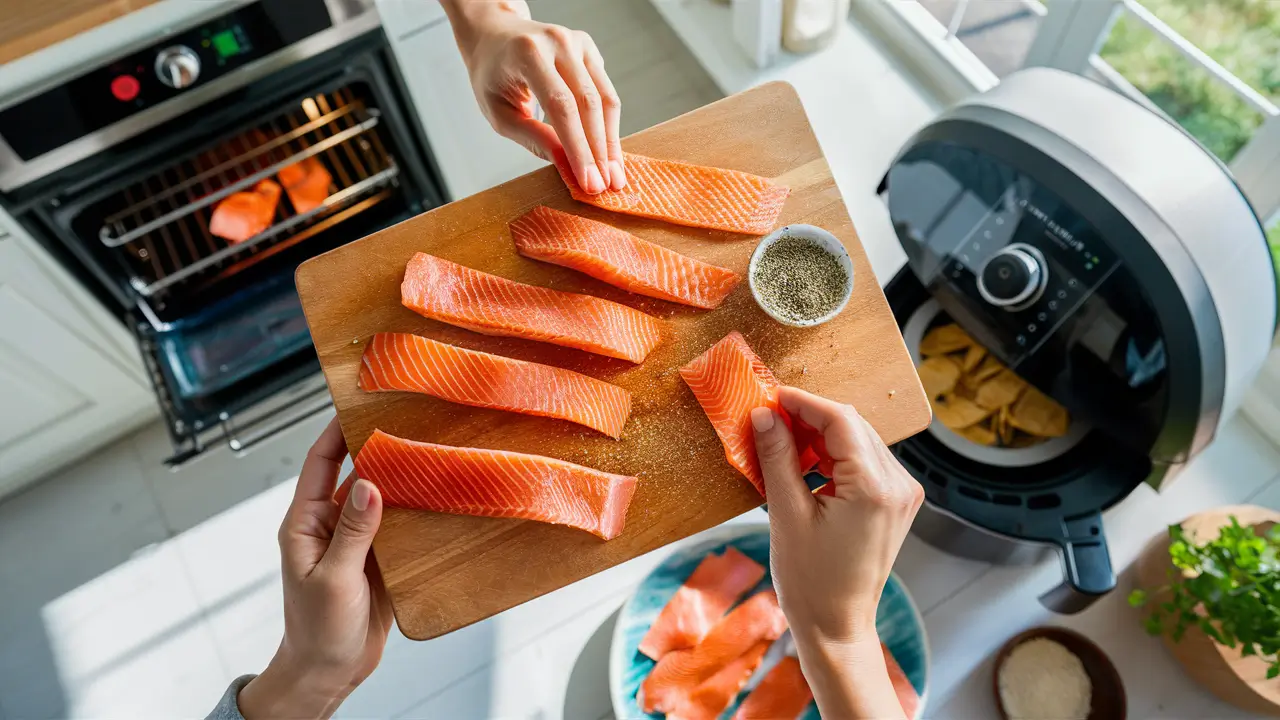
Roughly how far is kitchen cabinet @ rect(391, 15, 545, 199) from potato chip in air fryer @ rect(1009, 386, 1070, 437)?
48.5 inches

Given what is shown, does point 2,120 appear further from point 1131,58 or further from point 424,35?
point 1131,58

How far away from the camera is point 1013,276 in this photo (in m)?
1.31

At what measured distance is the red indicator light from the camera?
4.40ft

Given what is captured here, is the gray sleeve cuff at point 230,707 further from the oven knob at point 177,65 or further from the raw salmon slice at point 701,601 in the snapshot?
the oven knob at point 177,65

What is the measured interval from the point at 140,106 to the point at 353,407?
0.63 metres

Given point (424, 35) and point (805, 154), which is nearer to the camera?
point (805, 154)

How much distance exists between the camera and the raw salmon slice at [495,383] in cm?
129

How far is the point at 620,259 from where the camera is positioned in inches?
52.7

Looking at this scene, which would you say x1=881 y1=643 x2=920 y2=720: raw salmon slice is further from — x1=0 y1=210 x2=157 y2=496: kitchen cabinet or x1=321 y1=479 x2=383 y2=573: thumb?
x1=0 y1=210 x2=157 y2=496: kitchen cabinet

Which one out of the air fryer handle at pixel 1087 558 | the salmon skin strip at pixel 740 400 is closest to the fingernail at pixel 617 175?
the salmon skin strip at pixel 740 400

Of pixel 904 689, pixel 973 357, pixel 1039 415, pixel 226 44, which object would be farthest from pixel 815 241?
pixel 226 44

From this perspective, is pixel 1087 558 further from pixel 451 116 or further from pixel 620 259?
pixel 451 116

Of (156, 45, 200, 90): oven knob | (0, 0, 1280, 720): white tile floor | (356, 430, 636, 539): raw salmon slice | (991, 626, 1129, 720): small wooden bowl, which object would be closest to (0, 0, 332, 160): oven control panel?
(156, 45, 200, 90): oven knob

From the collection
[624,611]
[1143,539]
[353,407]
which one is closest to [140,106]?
[353,407]
